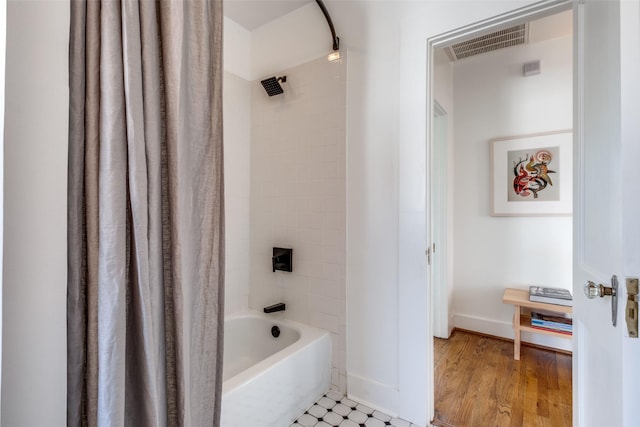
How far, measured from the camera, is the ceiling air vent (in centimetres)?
231

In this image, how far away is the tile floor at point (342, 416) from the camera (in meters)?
1.53

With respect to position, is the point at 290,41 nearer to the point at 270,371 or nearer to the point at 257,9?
the point at 257,9

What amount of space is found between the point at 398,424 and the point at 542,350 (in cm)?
167

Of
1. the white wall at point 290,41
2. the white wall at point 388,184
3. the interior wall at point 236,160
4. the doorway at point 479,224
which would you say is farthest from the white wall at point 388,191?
the doorway at point 479,224

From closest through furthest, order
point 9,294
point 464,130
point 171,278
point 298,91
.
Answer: point 9,294 < point 171,278 < point 298,91 < point 464,130

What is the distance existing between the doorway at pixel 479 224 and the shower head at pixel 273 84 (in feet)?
4.17

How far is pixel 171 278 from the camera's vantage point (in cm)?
73

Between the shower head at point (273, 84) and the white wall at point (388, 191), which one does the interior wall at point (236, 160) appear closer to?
the shower head at point (273, 84)

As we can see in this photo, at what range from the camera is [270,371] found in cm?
143

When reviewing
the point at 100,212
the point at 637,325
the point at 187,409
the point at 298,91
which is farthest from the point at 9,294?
the point at 298,91

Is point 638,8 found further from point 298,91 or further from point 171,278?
point 298,91

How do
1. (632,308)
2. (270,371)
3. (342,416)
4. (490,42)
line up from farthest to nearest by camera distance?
(490,42) < (342,416) < (270,371) < (632,308)

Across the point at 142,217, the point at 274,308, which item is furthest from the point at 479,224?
the point at 142,217

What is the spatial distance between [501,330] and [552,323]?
46 cm
